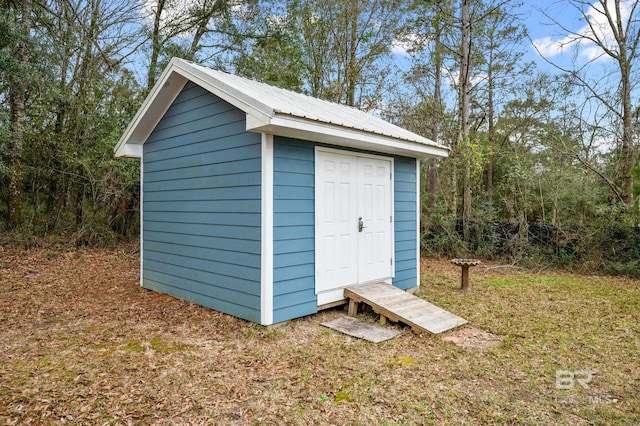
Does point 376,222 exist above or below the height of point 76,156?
below

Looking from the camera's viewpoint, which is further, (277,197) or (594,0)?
(594,0)

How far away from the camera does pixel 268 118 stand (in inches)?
152

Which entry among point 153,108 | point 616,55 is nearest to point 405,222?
point 153,108

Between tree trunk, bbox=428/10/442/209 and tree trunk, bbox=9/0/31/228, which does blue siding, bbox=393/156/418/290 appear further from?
tree trunk, bbox=9/0/31/228

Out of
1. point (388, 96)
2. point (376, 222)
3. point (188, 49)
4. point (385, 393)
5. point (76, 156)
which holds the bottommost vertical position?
point (385, 393)

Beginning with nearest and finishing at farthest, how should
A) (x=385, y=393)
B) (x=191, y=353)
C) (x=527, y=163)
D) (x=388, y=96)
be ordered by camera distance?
(x=385, y=393) → (x=191, y=353) → (x=527, y=163) → (x=388, y=96)

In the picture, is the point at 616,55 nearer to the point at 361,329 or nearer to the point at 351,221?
the point at 351,221

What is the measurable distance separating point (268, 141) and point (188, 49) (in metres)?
8.38

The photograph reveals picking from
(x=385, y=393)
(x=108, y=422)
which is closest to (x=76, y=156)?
(x=108, y=422)

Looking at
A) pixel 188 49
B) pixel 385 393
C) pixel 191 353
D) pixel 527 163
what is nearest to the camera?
pixel 385 393

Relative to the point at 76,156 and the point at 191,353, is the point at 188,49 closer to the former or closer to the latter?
the point at 76,156

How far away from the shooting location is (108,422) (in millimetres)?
2535

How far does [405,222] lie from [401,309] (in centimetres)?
183

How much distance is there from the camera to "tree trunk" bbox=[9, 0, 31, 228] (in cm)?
824
